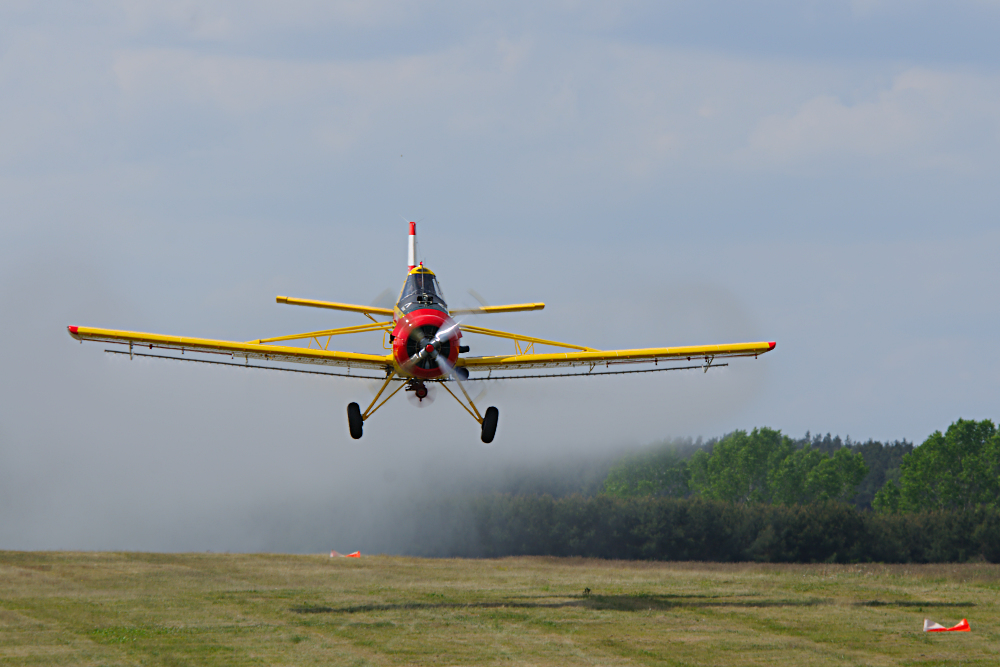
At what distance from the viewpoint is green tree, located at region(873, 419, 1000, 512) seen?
19025 cm

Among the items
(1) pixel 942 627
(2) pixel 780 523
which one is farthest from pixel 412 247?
(2) pixel 780 523

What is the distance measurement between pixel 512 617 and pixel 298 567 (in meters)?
36.4

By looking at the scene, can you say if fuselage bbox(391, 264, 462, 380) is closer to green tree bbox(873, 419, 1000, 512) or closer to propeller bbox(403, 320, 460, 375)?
propeller bbox(403, 320, 460, 375)

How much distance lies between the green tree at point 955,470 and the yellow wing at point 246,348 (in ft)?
563

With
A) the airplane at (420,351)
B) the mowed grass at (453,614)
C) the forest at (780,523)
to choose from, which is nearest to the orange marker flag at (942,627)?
the mowed grass at (453,614)

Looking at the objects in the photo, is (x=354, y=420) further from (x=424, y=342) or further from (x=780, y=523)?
(x=780, y=523)

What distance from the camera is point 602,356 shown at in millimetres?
44906

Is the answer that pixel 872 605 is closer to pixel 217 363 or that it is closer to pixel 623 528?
pixel 217 363

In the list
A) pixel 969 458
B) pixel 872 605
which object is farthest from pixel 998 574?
pixel 969 458

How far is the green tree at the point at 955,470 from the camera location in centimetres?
19025

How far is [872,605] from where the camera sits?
266 feet

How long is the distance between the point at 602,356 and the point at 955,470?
169788 millimetres

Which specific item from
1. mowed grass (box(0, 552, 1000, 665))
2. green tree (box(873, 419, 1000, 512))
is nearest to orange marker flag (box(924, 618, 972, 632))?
mowed grass (box(0, 552, 1000, 665))

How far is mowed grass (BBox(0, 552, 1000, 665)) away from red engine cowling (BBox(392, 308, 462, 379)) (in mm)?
21273
